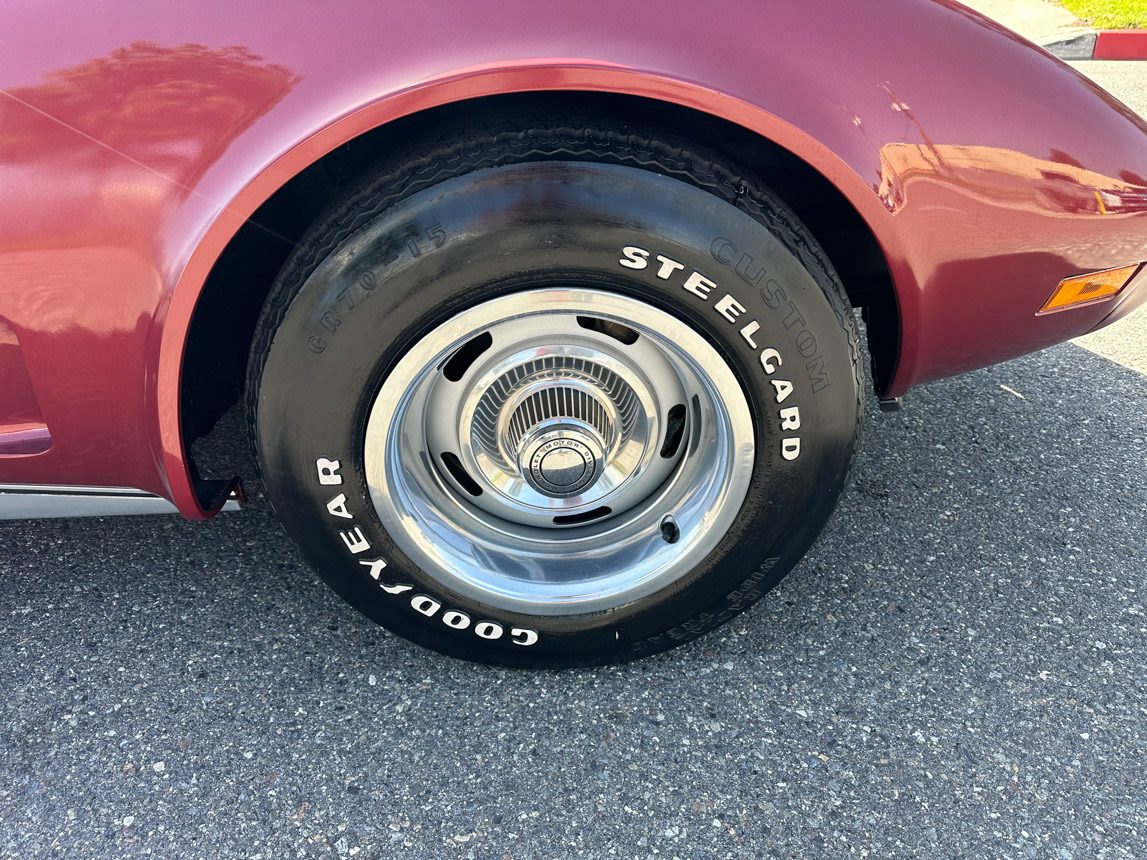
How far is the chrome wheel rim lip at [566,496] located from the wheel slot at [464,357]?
2 centimetres

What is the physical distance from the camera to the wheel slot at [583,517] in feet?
6.34

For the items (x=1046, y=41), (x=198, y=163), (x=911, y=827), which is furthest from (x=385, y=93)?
(x=1046, y=41)

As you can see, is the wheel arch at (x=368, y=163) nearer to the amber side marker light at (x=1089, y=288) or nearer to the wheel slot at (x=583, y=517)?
the amber side marker light at (x=1089, y=288)

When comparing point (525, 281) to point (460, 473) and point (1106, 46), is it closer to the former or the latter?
point (460, 473)

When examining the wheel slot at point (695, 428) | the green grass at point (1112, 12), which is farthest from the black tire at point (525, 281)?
the green grass at point (1112, 12)

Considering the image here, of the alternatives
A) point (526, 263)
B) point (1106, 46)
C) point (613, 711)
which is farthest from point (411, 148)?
point (1106, 46)

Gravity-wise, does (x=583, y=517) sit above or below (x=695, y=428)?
below

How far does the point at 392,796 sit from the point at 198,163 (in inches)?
44.3

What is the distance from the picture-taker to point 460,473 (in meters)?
1.88

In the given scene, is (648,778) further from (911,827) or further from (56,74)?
(56,74)

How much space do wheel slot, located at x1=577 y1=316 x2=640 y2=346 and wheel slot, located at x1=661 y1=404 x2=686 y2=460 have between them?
181 mm

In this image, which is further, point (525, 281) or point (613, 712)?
point (613, 712)

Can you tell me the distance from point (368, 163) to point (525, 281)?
1.37 ft

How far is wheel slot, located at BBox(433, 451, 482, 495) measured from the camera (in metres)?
1.86
